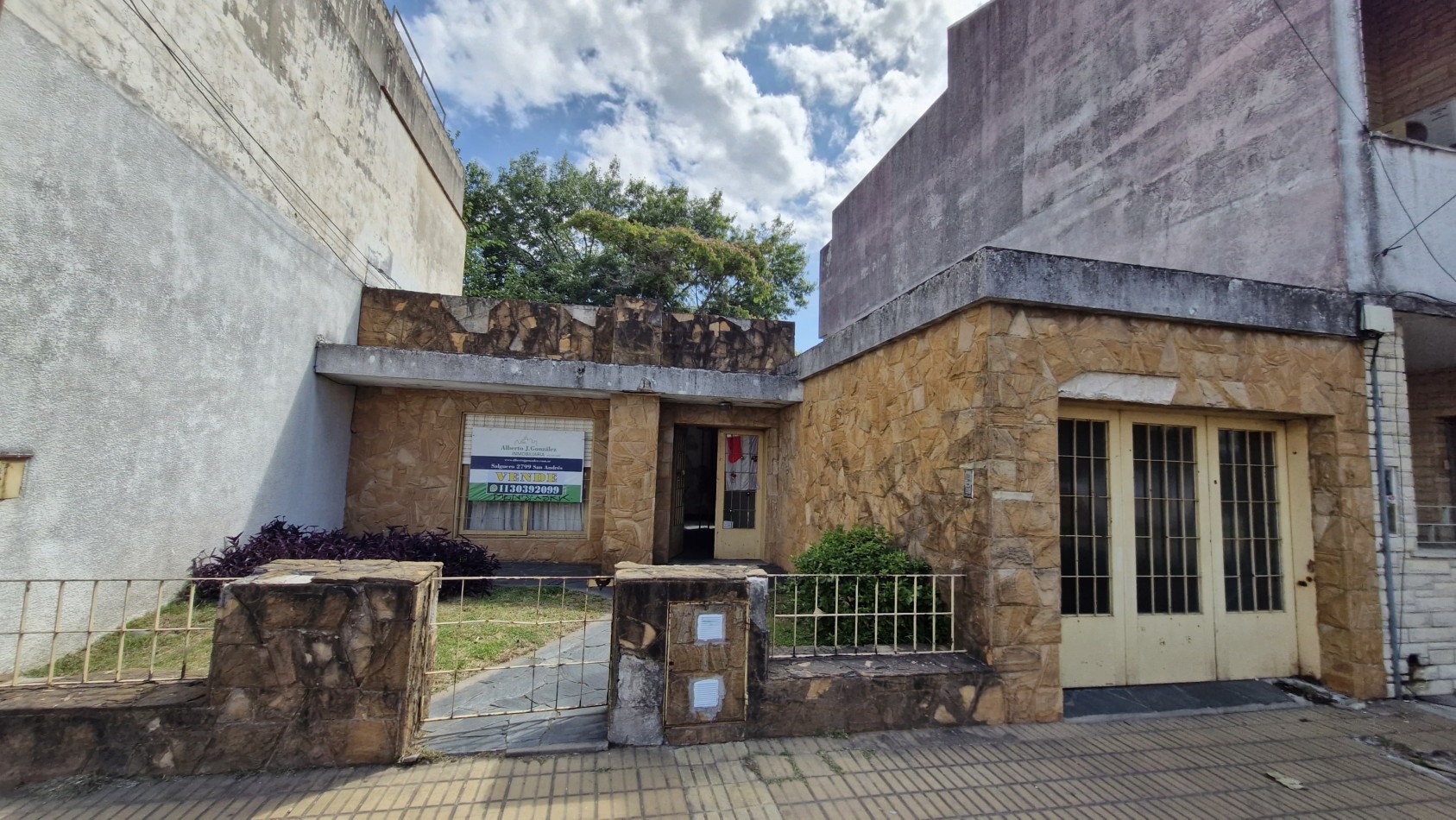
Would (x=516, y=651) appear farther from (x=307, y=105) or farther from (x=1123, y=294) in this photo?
(x=307, y=105)

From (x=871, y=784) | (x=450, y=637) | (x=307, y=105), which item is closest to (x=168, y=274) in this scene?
(x=307, y=105)

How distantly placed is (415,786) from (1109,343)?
495 cm

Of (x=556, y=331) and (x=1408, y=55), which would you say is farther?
(x=556, y=331)

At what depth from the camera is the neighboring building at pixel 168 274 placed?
12.7 ft

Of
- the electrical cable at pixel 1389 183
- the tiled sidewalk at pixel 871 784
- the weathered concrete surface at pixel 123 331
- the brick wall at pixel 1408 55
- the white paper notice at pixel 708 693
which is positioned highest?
the brick wall at pixel 1408 55

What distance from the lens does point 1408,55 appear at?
6.69m

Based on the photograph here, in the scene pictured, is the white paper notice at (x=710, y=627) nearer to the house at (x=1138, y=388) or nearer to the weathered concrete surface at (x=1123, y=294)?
the house at (x=1138, y=388)

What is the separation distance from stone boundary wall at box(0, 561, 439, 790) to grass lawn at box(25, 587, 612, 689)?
201 millimetres

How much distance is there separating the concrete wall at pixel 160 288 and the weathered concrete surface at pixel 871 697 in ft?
15.8

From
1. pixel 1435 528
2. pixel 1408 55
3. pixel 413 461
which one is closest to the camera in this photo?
pixel 1435 528

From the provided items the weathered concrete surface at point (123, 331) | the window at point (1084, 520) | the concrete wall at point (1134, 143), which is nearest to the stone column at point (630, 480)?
the weathered concrete surface at point (123, 331)

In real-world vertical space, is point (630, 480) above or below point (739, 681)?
above

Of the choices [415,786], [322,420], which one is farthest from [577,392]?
[415,786]

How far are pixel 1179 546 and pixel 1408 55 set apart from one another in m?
6.66
